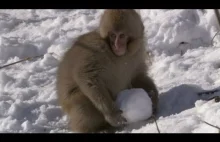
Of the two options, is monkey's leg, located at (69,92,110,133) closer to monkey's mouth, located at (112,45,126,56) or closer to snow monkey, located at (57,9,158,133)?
snow monkey, located at (57,9,158,133)

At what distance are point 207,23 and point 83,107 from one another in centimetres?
236

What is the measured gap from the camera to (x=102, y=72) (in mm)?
3963

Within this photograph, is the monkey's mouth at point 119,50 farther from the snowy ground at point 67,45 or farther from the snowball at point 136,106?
the snowy ground at point 67,45

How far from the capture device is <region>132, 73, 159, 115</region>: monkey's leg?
13.4 feet

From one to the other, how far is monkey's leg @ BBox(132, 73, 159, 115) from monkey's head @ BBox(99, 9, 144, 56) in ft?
1.58

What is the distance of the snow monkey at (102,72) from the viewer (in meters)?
3.87

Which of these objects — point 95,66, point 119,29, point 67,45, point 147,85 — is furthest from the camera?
point 67,45

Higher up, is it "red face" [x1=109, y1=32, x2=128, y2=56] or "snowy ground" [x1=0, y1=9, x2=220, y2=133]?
"red face" [x1=109, y1=32, x2=128, y2=56]

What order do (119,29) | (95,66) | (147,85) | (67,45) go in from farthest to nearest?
1. (67,45)
2. (147,85)
3. (95,66)
4. (119,29)

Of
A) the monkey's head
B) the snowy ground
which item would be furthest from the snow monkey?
the snowy ground

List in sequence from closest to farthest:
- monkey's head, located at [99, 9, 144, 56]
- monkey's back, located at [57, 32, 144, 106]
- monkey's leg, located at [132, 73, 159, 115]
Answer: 1. monkey's head, located at [99, 9, 144, 56]
2. monkey's back, located at [57, 32, 144, 106]
3. monkey's leg, located at [132, 73, 159, 115]

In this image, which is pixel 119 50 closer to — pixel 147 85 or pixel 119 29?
pixel 119 29

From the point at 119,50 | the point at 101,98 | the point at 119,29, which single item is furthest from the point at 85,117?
the point at 119,29

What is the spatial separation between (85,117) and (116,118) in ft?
0.97
